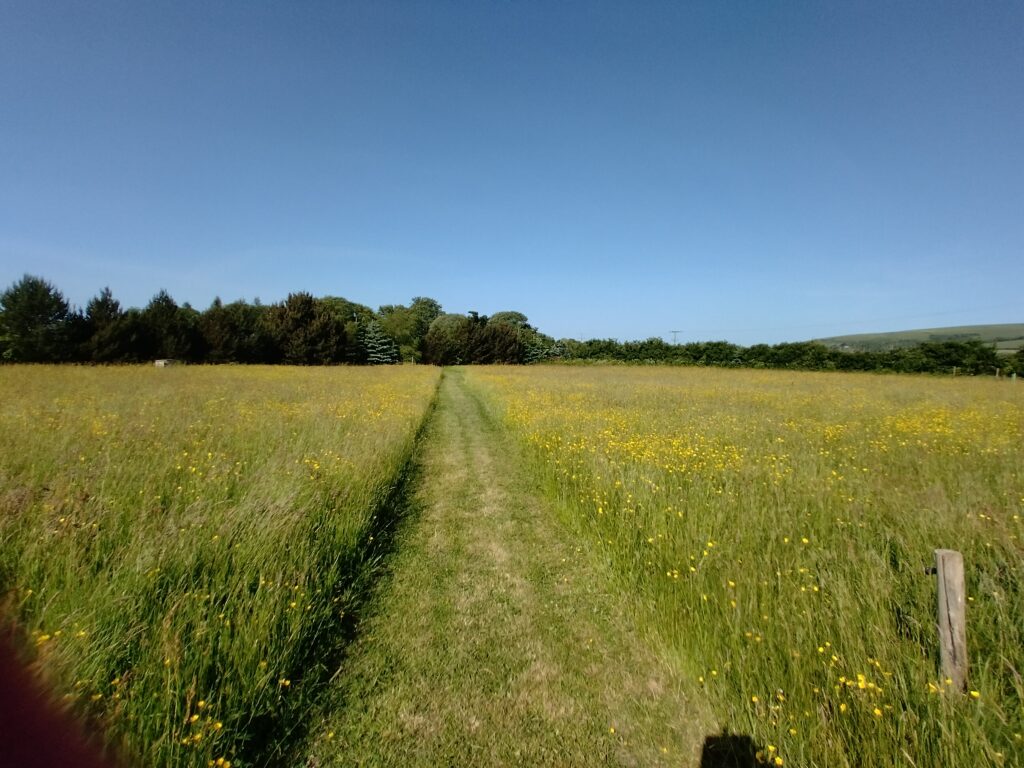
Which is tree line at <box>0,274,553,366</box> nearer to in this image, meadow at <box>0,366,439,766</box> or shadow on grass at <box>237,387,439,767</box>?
meadow at <box>0,366,439,766</box>

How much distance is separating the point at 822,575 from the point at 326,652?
433cm

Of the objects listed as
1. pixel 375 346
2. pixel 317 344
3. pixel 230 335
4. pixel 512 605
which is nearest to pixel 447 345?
pixel 375 346

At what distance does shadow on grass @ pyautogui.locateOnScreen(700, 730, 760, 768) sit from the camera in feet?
8.26

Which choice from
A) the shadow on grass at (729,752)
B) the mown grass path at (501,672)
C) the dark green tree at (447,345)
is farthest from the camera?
the dark green tree at (447,345)

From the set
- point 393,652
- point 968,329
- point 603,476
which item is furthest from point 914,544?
point 968,329

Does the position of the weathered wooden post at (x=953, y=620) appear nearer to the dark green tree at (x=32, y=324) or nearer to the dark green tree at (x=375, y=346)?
the dark green tree at (x=32, y=324)

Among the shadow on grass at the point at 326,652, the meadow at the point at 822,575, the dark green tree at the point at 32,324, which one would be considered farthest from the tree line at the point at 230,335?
the meadow at the point at 822,575

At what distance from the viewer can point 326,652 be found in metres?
3.38

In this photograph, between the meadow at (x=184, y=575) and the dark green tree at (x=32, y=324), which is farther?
the dark green tree at (x=32, y=324)

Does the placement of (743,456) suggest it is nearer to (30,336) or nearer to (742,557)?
(742,557)

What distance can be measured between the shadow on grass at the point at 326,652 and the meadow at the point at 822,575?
272cm

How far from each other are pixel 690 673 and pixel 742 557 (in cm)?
123

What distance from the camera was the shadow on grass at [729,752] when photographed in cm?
252

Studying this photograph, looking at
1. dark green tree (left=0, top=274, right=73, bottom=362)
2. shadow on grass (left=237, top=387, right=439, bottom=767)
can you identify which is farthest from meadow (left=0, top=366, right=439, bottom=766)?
dark green tree (left=0, top=274, right=73, bottom=362)
